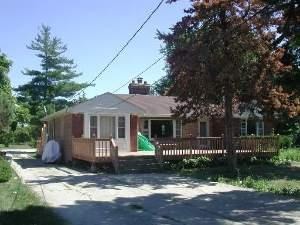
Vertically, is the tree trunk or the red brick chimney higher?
the red brick chimney

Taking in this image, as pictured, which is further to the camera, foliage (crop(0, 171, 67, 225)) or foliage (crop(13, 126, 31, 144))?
foliage (crop(13, 126, 31, 144))

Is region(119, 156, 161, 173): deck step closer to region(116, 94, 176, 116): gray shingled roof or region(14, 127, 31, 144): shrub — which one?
region(116, 94, 176, 116): gray shingled roof

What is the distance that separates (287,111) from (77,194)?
11362 millimetres

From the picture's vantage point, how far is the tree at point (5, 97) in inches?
1980

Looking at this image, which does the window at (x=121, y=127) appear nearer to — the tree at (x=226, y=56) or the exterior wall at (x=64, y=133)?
the exterior wall at (x=64, y=133)

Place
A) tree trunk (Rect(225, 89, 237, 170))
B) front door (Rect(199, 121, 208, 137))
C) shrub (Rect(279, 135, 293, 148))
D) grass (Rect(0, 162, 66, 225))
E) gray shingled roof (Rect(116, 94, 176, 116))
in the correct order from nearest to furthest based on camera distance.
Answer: grass (Rect(0, 162, 66, 225)) → tree trunk (Rect(225, 89, 237, 170)) → gray shingled roof (Rect(116, 94, 176, 116)) → front door (Rect(199, 121, 208, 137)) → shrub (Rect(279, 135, 293, 148))

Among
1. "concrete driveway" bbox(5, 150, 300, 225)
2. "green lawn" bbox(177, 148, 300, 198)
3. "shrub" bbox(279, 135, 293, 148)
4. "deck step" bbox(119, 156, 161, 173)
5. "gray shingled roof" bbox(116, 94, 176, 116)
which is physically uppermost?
"gray shingled roof" bbox(116, 94, 176, 116)

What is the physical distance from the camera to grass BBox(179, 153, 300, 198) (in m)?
17.9

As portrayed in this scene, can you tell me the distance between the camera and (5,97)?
50906 millimetres

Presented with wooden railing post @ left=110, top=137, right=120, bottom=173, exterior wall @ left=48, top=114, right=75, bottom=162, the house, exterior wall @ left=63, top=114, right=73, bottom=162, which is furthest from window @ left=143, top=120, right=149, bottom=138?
wooden railing post @ left=110, top=137, right=120, bottom=173

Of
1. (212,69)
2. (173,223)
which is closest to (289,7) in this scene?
(212,69)

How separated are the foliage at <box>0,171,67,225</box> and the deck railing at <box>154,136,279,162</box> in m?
9.05

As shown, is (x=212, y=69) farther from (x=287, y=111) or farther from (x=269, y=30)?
(x=287, y=111)

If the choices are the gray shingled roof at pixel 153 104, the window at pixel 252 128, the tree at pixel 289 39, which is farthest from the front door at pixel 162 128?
the tree at pixel 289 39
